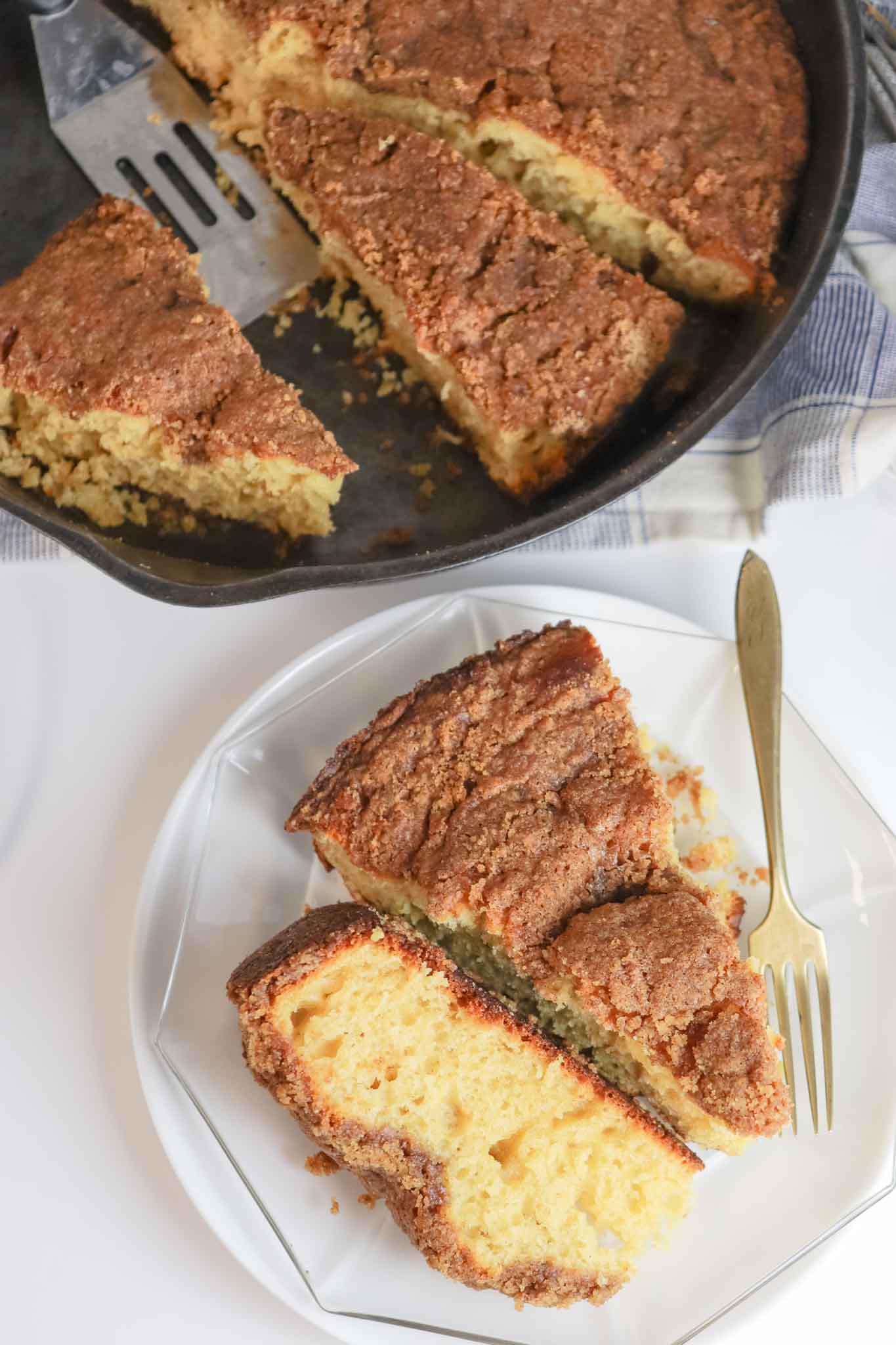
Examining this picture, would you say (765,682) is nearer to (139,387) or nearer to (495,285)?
(495,285)

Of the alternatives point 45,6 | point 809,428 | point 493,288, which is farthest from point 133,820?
point 45,6

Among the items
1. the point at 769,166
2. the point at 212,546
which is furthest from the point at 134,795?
the point at 769,166

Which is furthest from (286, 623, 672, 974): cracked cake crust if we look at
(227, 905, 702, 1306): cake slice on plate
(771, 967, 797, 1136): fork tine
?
(771, 967, 797, 1136): fork tine

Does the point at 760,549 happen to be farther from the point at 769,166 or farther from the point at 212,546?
the point at 212,546

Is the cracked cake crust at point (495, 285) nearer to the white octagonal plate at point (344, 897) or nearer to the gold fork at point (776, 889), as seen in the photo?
the white octagonal plate at point (344, 897)

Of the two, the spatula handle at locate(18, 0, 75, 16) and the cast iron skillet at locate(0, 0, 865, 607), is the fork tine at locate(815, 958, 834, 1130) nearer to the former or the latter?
the cast iron skillet at locate(0, 0, 865, 607)

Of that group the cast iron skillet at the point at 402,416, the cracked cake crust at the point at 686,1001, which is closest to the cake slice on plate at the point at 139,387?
the cast iron skillet at the point at 402,416
